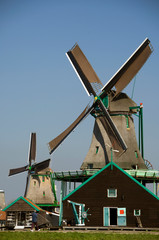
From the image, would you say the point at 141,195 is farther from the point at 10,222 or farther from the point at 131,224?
the point at 10,222

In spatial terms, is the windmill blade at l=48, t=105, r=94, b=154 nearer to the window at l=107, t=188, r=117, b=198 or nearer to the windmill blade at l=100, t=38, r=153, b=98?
the windmill blade at l=100, t=38, r=153, b=98

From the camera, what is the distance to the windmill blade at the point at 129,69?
1667 inches

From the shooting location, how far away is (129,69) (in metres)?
42.6

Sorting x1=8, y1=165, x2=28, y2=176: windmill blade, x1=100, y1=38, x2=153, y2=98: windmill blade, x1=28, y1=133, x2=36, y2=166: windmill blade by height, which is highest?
x1=100, y1=38, x2=153, y2=98: windmill blade

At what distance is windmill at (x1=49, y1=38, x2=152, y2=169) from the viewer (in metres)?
42.3

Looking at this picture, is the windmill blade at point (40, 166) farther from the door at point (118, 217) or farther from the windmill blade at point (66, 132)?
the door at point (118, 217)

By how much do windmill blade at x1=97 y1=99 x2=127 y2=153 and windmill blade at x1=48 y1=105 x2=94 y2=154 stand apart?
151 centimetres

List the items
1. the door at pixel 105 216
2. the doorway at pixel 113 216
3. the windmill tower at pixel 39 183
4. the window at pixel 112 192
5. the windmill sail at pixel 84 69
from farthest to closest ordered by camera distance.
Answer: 1. the windmill tower at pixel 39 183
2. the windmill sail at pixel 84 69
3. the doorway at pixel 113 216
4. the window at pixel 112 192
5. the door at pixel 105 216

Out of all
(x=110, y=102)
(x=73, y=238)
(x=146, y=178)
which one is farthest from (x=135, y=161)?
(x=73, y=238)

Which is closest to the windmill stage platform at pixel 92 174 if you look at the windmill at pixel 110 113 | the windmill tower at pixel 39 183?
the windmill at pixel 110 113

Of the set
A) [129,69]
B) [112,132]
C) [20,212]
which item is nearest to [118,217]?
[112,132]

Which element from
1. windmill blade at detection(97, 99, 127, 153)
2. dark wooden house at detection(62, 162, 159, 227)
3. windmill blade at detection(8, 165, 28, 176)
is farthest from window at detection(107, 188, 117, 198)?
windmill blade at detection(8, 165, 28, 176)

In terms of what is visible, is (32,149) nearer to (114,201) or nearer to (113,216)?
(113,216)

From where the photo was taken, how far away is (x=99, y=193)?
37.0m
